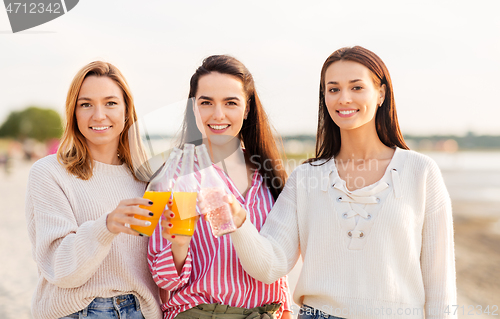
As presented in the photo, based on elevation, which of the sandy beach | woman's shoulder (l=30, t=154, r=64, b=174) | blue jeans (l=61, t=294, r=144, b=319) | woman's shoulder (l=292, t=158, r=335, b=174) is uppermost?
woman's shoulder (l=30, t=154, r=64, b=174)

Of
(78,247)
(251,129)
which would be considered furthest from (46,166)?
(251,129)

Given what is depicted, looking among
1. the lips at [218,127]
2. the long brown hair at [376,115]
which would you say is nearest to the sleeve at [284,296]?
the long brown hair at [376,115]

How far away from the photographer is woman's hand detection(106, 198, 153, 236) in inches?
84.3

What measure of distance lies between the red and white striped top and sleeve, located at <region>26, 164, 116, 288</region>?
40cm

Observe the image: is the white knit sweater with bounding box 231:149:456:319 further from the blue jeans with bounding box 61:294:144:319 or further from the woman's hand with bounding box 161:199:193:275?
the blue jeans with bounding box 61:294:144:319

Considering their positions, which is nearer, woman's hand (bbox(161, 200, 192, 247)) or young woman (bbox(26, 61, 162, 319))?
woman's hand (bbox(161, 200, 192, 247))

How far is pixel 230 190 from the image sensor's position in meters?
3.08

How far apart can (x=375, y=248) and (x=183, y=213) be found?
119 centimetres

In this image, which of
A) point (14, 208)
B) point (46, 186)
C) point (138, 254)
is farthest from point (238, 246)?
point (14, 208)

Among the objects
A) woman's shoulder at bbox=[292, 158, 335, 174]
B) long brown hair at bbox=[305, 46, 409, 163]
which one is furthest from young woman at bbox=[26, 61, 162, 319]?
long brown hair at bbox=[305, 46, 409, 163]

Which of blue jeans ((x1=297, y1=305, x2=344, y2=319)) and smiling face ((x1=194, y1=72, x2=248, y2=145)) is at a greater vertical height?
smiling face ((x1=194, y1=72, x2=248, y2=145))

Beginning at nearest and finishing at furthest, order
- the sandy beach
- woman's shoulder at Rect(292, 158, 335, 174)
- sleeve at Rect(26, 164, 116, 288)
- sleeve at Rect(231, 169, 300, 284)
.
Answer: sleeve at Rect(26, 164, 116, 288) → sleeve at Rect(231, 169, 300, 284) → woman's shoulder at Rect(292, 158, 335, 174) → the sandy beach

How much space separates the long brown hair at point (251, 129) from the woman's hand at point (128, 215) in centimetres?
98

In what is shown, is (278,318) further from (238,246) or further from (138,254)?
(138,254)
